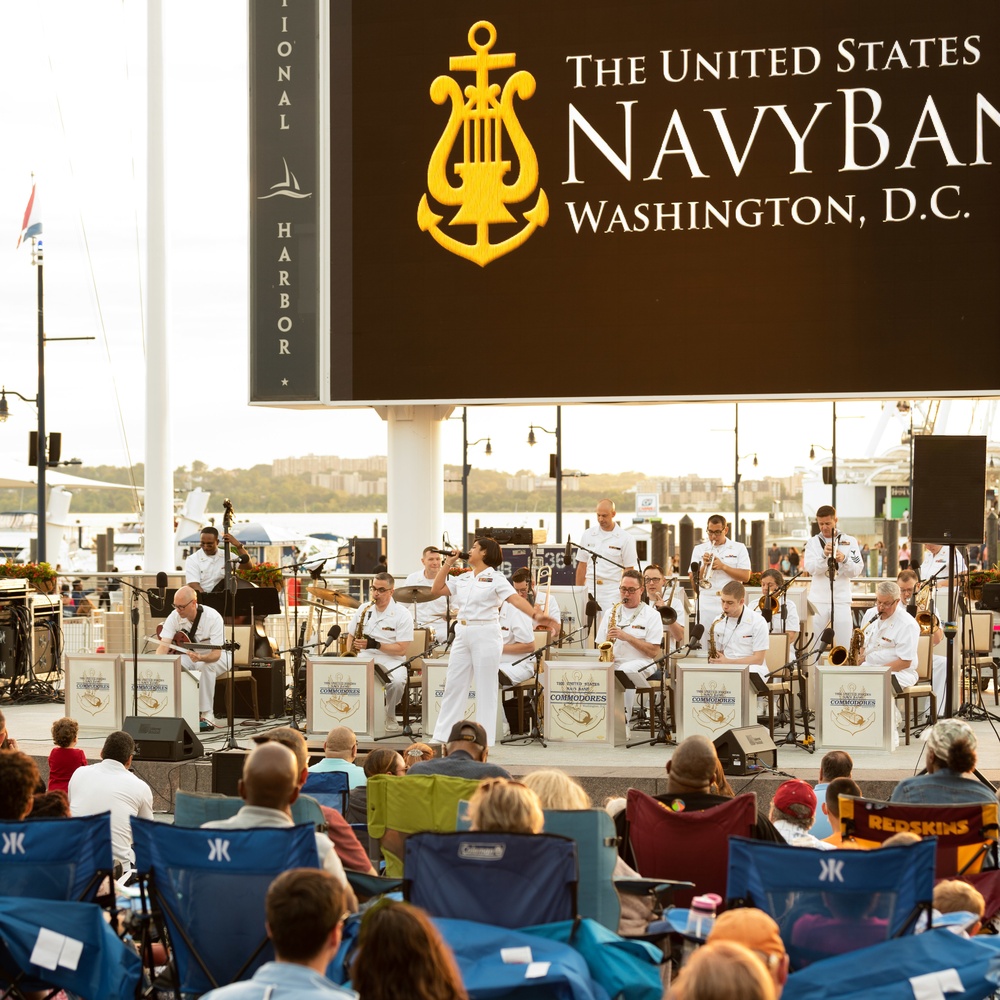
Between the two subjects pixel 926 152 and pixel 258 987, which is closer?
pixel 258 987

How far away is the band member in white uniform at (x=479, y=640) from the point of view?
11.7 metres

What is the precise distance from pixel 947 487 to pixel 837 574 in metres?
2.24

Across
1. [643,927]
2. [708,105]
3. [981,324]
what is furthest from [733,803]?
[708,105]

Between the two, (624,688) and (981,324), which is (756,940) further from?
(981,324)

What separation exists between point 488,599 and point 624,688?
152cm

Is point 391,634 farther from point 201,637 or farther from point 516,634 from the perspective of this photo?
point 201,637

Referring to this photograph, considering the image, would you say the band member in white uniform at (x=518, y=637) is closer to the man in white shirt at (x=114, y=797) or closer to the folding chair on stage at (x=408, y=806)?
the man in white shirt at (x=114, y=797)

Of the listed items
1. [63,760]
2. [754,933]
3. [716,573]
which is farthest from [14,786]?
[716,573]

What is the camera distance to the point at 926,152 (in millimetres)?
14820

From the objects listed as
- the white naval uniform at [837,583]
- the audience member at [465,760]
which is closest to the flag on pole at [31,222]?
Answer: the white naval uniform at [837,583]

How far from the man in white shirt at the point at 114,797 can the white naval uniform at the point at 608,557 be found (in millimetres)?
7559

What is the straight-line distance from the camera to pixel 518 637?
13414mm

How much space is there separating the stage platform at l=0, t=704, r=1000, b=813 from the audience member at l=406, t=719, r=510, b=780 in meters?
2.55

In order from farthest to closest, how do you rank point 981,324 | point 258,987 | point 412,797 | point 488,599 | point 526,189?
point 526,189
point 981,324
point 488,599
point 412,797
point 258,987
